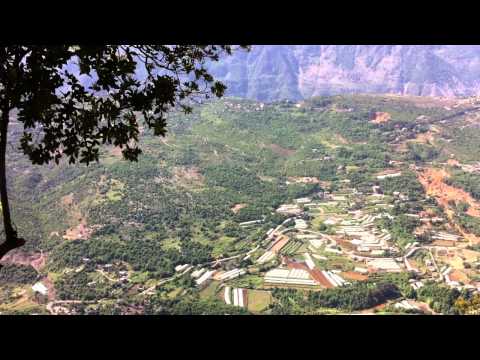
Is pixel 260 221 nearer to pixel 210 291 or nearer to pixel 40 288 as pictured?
pixel 210 291

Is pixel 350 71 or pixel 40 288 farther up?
pixel 350 71

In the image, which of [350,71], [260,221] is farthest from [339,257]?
[350,71]

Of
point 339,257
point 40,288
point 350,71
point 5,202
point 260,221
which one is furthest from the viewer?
point 350,71

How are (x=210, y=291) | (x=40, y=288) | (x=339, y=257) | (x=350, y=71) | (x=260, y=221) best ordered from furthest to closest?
(x=350, y=71)
(x=260, y=221)
(x=339, y=257)
(x=210, y=291)
(x=40, y=288)

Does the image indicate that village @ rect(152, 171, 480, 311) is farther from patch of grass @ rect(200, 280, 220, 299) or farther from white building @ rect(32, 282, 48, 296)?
white building @ rect(32, 282, 48, 296)

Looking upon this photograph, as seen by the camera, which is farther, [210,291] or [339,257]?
[339,257]

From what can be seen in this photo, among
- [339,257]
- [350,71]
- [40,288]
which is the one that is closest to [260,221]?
[339,257]

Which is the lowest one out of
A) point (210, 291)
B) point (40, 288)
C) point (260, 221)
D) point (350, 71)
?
point (210, 291)

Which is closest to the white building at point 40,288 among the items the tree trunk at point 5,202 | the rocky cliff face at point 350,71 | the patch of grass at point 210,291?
the patch of grass at point 210,291

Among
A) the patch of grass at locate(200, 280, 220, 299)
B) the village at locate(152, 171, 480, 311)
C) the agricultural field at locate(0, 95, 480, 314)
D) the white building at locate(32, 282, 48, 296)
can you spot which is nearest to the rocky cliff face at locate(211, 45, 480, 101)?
the agricultural field at locate(0, 95, 480, 314)
